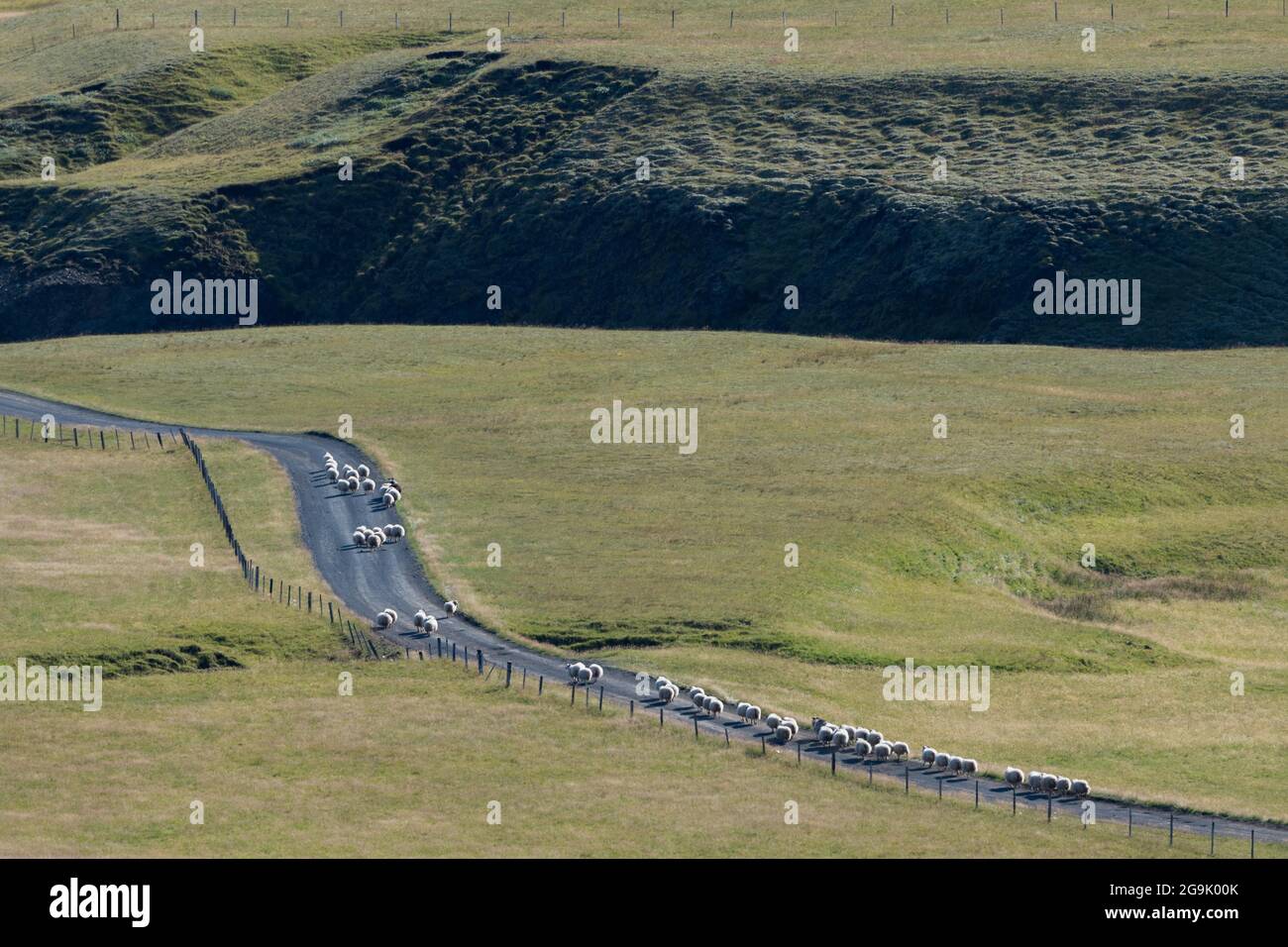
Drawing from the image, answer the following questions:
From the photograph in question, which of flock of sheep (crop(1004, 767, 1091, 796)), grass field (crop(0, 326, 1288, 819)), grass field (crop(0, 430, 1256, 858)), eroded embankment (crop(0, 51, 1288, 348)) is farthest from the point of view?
eroded embankment (crop(0, 51, 1288, 348))

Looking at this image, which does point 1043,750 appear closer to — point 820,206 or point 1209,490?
point 1209,490

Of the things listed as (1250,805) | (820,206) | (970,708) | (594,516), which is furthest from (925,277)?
(1250,805)

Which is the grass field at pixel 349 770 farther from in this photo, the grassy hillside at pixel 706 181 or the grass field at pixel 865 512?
the grassy hillside at pixel 706 181

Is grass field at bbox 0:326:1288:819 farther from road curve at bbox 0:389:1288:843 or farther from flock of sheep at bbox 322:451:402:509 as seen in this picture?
flock of sheep at bbox 322:451:402:509

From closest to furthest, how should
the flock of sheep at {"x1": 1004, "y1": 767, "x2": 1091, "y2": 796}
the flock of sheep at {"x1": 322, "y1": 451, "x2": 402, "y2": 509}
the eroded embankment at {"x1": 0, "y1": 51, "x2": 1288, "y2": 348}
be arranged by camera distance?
1. the flock of sheep at {"x1": 1004, "y1": 767, "x2": 1091, "y2": 796}
2. the flock of sheep at {"x1": 322, "y1": 451, "x2": 402, "y2": 509}
3. the eroded embankment at {"x1": 0, "y1": 51, "x2": 1288, "y2": 348}

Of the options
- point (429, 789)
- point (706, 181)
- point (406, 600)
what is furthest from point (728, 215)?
point (429, 789)

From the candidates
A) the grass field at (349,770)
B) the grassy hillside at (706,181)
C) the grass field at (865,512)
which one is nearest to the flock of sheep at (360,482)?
the grass field at (865,512)

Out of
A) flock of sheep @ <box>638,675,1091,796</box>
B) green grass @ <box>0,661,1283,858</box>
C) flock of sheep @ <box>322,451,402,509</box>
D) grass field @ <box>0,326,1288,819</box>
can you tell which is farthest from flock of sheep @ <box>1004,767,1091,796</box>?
flock of sheep @ <box>322,451,402,509</box>
